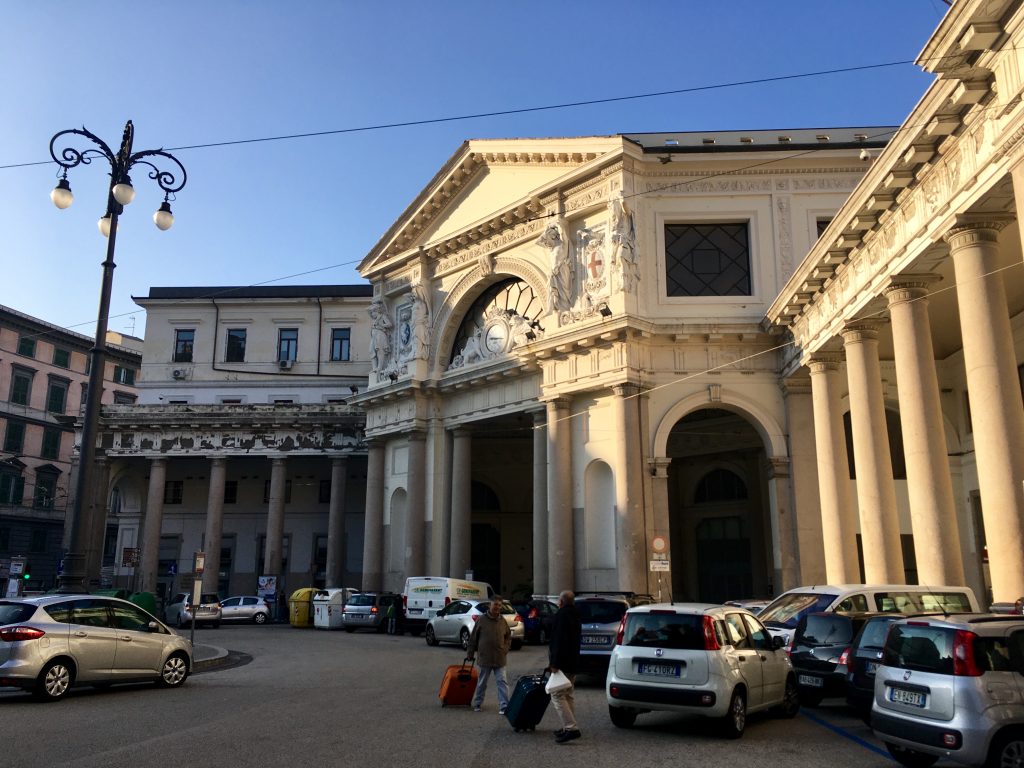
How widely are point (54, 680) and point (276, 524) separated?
30.5 meters

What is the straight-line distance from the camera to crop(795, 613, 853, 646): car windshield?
39.5ft

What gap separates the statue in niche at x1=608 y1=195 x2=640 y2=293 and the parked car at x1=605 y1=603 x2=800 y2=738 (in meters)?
18.0

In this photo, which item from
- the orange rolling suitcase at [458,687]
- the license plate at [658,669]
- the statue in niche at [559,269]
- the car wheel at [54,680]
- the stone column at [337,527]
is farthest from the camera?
the stone column at [337,527]

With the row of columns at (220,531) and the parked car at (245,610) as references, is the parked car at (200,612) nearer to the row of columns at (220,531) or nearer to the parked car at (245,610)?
the parked car at (245,610)

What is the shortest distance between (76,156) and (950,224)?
51.7ft

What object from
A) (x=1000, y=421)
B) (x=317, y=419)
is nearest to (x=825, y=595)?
(x=1000, y=421)

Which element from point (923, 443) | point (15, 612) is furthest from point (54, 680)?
point (923, 443)

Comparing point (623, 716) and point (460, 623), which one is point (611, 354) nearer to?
point (460, 623)

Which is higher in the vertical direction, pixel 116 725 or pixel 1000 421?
pixel 1000 421

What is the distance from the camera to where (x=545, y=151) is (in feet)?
102

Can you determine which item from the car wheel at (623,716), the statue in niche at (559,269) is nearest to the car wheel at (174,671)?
the car wheel at (623,716)

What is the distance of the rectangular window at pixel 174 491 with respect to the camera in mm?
48812

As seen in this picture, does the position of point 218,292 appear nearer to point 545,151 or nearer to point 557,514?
point 545,151

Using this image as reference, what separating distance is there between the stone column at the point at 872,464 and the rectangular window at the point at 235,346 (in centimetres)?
3726
